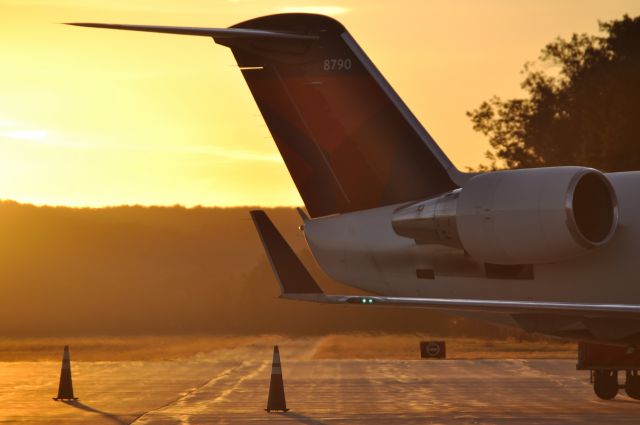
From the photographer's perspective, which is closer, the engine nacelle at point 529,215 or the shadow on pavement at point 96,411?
the engine nacelle at point 529,215

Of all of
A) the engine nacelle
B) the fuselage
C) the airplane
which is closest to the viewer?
the engine nacelle

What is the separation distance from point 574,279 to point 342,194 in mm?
3564

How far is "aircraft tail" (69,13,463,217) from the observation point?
57.9 ft

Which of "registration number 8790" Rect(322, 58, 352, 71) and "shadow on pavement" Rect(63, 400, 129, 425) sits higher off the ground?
"registration number 8790" Rect(322, 58, 352, 71)

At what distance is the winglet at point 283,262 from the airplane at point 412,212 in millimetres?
20

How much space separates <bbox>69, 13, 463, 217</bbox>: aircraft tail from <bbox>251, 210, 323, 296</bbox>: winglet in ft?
5.39

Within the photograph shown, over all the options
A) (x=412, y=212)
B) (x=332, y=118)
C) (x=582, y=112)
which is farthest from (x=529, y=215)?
(x=582, y=112)

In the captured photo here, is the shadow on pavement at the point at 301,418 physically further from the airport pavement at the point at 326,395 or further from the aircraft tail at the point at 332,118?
the aircraft tail at the point at 332,118

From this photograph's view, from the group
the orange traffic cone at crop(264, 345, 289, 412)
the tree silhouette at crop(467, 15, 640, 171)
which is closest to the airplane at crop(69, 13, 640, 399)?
the orange traffic cone at crop(264, 345, 289, 412)

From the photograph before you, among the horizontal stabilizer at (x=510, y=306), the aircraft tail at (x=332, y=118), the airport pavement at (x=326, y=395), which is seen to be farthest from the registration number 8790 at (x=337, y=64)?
the airport pavement at (x=326, y=395)

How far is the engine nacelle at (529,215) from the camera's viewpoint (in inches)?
612

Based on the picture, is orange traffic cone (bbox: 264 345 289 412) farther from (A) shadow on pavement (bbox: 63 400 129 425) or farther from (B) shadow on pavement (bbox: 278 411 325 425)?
(A) shadow on pavement (bbox: 63 400 129 425)

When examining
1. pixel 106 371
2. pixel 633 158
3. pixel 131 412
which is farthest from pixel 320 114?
pixel 633 158

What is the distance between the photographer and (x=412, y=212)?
17.1 metres
